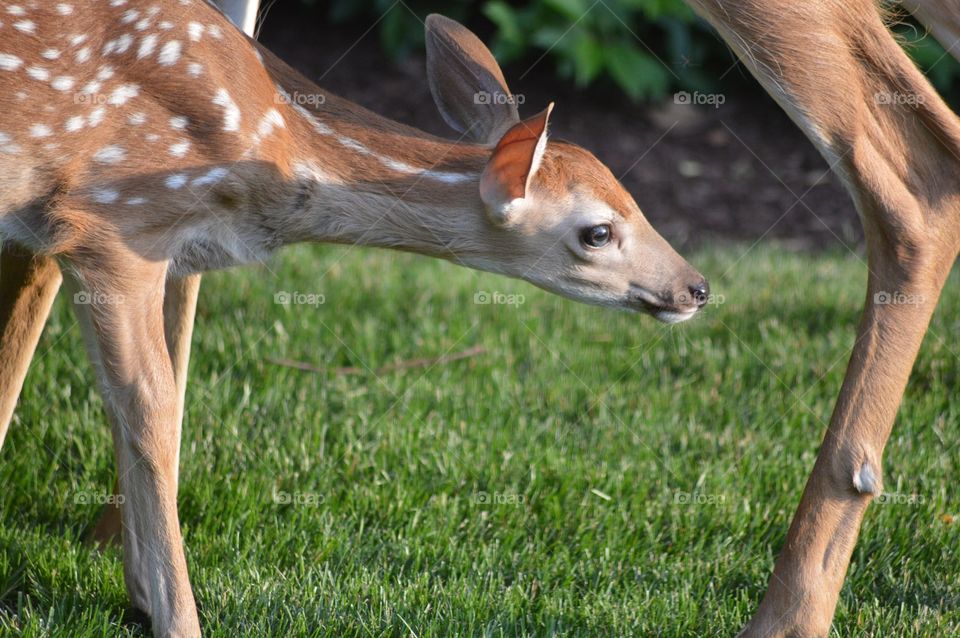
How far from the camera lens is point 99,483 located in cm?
395

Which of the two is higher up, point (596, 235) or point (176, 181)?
point (176, 181)

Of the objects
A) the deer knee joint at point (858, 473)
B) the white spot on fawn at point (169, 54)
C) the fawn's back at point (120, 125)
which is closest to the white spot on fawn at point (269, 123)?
the fawn's back at point (120, 125)

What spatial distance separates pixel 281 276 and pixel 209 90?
252 centimetres

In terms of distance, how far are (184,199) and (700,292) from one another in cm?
141

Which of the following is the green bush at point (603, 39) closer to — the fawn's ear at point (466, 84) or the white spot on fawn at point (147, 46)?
the fawn's ear at point (466, 84)

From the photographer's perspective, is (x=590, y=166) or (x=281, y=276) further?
(x=281, y=276)

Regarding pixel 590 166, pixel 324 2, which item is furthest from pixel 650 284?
pixel 324 2

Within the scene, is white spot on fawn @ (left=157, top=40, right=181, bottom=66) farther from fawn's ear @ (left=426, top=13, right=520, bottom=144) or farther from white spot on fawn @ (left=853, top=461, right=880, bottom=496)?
white spot on fawn @ (left=853, top=461, right=880, bottom=496)

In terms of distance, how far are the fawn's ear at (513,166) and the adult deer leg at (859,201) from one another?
556 mm

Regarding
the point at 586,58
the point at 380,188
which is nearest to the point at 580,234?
the point at 380,188

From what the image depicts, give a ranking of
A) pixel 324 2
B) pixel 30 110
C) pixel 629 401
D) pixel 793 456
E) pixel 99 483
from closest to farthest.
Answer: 1. pixel 30 110
2. pixel 99 483
3. pixel 793 456
4. pixel 629 401
5. pixel 324 2

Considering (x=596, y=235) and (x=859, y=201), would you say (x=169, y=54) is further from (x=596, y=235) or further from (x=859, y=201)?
(x=859, y=201)

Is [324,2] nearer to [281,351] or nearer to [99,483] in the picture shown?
[281,351]

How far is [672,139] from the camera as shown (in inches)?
329
